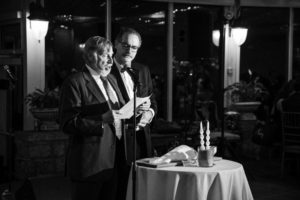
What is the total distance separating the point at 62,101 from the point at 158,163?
763 mm

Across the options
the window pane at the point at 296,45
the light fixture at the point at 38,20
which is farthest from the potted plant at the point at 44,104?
the window pane at the point at 296,45

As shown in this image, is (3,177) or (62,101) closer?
(62,101)

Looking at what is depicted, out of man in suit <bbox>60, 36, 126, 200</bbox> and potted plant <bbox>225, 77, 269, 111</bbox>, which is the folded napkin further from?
potted plant <bbox>225, 77, 269, 111</bbox>

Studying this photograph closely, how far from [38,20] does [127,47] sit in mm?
3064

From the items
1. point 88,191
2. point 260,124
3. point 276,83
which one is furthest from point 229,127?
point 88,191

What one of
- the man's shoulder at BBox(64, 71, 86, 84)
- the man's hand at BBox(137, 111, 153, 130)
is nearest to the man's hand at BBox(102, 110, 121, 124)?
the man's shoulder at BBox(64, 71, 86, 84)

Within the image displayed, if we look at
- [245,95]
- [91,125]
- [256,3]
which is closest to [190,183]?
[91,125]

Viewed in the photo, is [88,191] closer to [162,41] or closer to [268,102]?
[162,41]

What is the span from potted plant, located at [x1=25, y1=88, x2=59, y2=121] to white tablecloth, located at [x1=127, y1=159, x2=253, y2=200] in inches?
118

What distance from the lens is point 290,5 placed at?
8.66m

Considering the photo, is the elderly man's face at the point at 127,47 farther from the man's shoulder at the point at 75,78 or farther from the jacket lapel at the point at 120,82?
the man's shoulder at the point at 75,78

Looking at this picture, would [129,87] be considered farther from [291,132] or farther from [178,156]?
[291,132]

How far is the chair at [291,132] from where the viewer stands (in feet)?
20.7

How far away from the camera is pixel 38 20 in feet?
21.2
